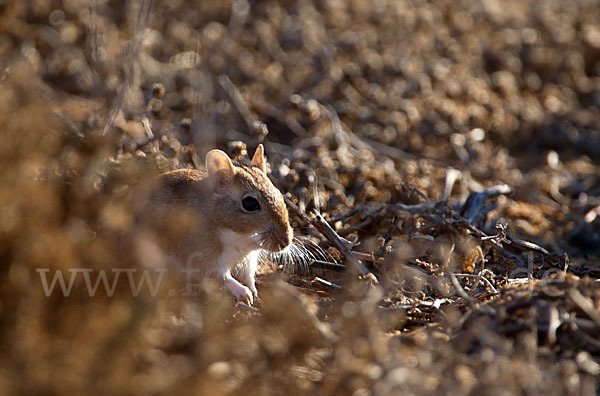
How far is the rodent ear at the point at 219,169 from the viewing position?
14.0 feet

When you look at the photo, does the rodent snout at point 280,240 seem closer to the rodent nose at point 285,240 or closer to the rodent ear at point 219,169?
the rodent nose at point 285,240

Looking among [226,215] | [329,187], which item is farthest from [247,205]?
[329,187]

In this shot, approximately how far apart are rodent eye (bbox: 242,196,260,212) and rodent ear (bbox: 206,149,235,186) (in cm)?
15

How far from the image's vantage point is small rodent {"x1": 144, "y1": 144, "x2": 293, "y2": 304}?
4.28 metres

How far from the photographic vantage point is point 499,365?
119 inches

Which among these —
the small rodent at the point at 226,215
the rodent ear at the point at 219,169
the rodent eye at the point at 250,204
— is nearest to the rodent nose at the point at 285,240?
the small rodent at the point at 226,215

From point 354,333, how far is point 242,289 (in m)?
1.31

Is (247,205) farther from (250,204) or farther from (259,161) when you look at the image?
(259,161)

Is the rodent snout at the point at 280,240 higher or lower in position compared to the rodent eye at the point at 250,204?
lower

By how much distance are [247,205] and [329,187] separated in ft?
4.87

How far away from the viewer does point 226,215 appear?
14.3 ft

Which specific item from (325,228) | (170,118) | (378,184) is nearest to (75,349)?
(325,228)

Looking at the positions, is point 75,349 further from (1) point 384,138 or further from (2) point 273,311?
(1) point 384,138

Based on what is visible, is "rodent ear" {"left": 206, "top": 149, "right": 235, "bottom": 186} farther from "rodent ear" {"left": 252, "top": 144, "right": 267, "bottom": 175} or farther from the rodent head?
"rodent ear" {"left": 252, "top": 144, "right": 267, "bottom": 175}
